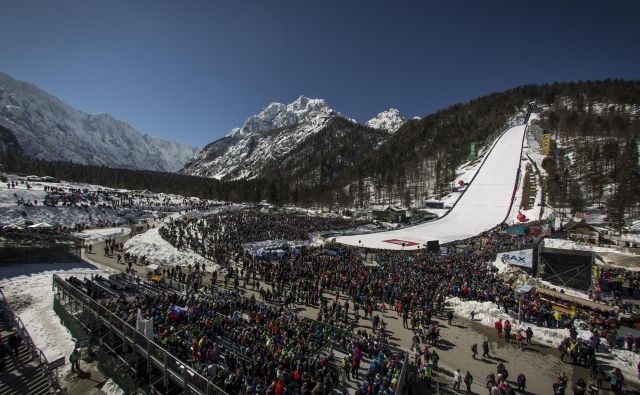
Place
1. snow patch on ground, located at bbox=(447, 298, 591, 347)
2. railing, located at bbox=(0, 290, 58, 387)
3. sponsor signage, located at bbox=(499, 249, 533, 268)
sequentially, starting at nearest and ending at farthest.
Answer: railing, located at bbox=(0, 290, 58, 387), snow patch on ground, located at bbox=(447, 298, 591, 347), sponsor signage, located at bbox=(499, 249, 533, 268)

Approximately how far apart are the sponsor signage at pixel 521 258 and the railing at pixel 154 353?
82.0 ft

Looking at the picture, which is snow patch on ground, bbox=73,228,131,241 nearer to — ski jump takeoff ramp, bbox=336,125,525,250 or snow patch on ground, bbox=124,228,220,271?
snow patch on ground, bbox=124,228,220,271

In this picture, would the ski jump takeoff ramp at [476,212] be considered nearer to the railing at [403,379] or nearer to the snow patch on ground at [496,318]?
the snow patch on ground at [496,318]

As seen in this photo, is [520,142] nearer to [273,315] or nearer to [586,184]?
[586,184]

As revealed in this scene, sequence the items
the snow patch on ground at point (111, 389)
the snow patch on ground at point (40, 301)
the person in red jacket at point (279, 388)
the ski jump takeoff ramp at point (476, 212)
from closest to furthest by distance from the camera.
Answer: the person in red jacket at point (279, 388), the snow patch on ground at point (111, 389), the snow patch on ground at point (40, 301), the ski jump takeoff ramp at point (476, 212)

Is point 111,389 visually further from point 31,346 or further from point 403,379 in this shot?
point 403,379

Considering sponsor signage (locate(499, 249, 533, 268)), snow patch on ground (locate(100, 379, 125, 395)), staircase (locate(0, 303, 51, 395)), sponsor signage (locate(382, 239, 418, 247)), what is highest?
sponsor signage (locate(499, 249, 533, 268))

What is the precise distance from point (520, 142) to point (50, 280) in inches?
5107

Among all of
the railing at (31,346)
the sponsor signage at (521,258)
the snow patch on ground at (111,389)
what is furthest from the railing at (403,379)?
the sponsor signage at (521,258)

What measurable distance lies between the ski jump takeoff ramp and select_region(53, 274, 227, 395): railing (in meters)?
31.6

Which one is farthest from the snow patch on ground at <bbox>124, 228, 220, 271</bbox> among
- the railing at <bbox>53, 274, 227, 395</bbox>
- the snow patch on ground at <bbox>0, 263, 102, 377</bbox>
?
the railing at <bbox>53, 274, 227, 395</bbox>

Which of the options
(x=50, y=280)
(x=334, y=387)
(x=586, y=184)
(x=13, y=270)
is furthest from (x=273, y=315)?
(x=586, y=184)

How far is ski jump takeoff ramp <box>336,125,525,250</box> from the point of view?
153ft

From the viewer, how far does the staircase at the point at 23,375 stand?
467 inches
